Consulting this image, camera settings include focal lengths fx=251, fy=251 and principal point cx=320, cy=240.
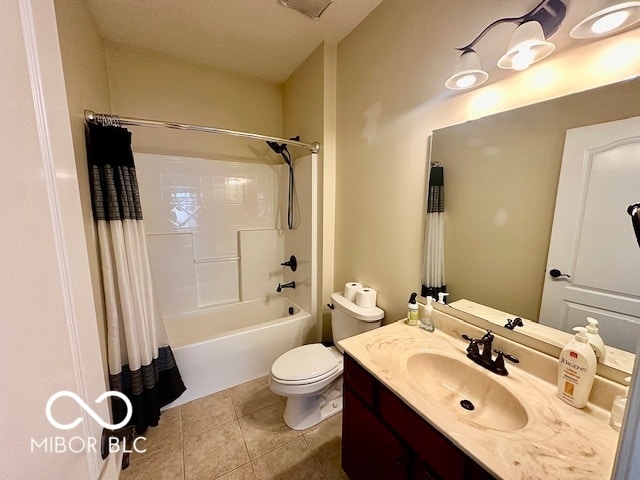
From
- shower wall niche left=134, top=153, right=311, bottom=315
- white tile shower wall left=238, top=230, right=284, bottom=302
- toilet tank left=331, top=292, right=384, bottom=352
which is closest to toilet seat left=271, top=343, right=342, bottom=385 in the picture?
toilet tank left=331, top=292, right=384, bottom=352

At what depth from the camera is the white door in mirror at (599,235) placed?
0.77 m

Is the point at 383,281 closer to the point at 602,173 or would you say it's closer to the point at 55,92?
the point at 602,173

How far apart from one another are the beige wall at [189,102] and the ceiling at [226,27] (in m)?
0.11

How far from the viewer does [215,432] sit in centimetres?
156

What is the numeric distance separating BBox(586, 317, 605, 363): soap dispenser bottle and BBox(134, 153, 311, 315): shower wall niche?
1.68 meters

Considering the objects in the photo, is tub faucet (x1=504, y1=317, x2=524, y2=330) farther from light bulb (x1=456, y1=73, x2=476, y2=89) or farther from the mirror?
light bulb (x1=456, y1=73, x2=476, y2=89)

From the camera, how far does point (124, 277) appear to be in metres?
1.42

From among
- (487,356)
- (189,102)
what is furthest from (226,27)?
(487,356)

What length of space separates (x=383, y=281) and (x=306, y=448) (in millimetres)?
1082

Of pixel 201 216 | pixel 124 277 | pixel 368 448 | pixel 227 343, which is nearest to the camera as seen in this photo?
pixel 368 448

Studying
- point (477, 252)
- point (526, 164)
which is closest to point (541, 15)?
point (526, 164)

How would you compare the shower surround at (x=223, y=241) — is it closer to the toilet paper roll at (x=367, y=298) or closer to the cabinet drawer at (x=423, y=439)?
the toilet paper roll at (x=367, y=298)

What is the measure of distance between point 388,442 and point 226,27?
252 centimetres

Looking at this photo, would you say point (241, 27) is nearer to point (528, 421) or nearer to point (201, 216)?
point (201, 216)
